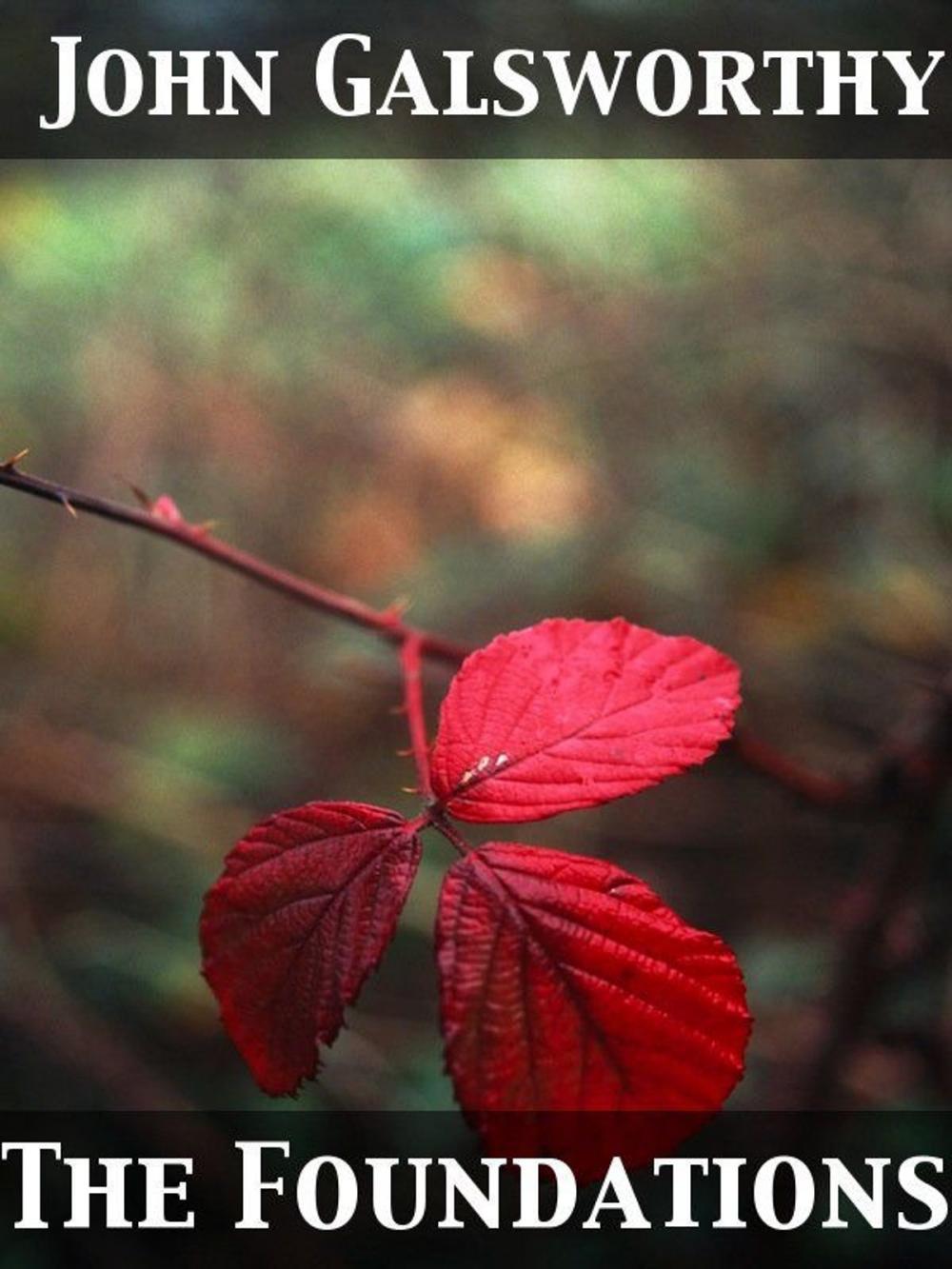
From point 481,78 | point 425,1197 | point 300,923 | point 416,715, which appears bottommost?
point 425,1197

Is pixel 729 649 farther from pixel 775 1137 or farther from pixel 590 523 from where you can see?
pixel 775 1137

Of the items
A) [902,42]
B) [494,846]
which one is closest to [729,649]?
[902,42]

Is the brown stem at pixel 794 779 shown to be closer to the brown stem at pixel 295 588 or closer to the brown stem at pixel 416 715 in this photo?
the brown stem at pixel 295 588

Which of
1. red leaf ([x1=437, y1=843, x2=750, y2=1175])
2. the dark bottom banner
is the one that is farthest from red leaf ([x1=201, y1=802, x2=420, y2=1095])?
the dark bottom banner

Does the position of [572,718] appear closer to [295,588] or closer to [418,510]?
[295,588]

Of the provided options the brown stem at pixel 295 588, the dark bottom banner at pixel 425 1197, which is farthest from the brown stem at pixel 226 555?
the dark bottom banner at pixel 425 1197

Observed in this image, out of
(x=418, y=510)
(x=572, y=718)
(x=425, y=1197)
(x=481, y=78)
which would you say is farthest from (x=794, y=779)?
(x=418, y=510)
